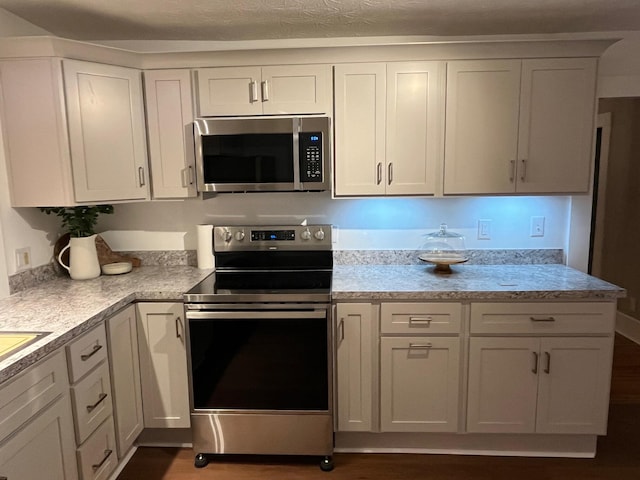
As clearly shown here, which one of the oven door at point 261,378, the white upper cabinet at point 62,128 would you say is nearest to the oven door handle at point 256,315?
the oven door at point 261,378

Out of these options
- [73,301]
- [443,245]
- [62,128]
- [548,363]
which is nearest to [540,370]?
[548,363]

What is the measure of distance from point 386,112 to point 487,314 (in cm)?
115

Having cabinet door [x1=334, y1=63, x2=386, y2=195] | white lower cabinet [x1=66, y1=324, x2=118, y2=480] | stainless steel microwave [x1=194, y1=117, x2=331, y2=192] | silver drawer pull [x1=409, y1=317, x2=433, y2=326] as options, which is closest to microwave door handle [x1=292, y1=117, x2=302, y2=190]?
stainless steel microwave [x1=194, y1=117, x2=331, y2=192]

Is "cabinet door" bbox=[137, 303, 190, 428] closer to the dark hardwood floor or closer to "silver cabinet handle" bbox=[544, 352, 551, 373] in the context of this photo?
the dark hardwood floor

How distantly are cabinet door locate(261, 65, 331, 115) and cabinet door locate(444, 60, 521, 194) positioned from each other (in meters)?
0.65

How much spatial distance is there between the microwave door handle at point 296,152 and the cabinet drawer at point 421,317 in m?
0.77

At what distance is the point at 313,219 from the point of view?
264 centimetres

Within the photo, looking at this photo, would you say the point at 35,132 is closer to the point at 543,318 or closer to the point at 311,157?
the point at 311,157

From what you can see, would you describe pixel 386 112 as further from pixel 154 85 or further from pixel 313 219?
pixel 154 85

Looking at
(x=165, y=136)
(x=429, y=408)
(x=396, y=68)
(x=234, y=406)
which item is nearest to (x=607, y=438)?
(x=429, y=408)

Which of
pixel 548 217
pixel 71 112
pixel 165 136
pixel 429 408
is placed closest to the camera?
pixel 71 112

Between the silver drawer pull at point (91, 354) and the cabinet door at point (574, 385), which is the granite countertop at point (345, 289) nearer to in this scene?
the silver drawer pull at point (91, 354)

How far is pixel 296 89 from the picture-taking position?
2.27 meters

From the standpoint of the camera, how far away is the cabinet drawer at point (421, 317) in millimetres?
2098
